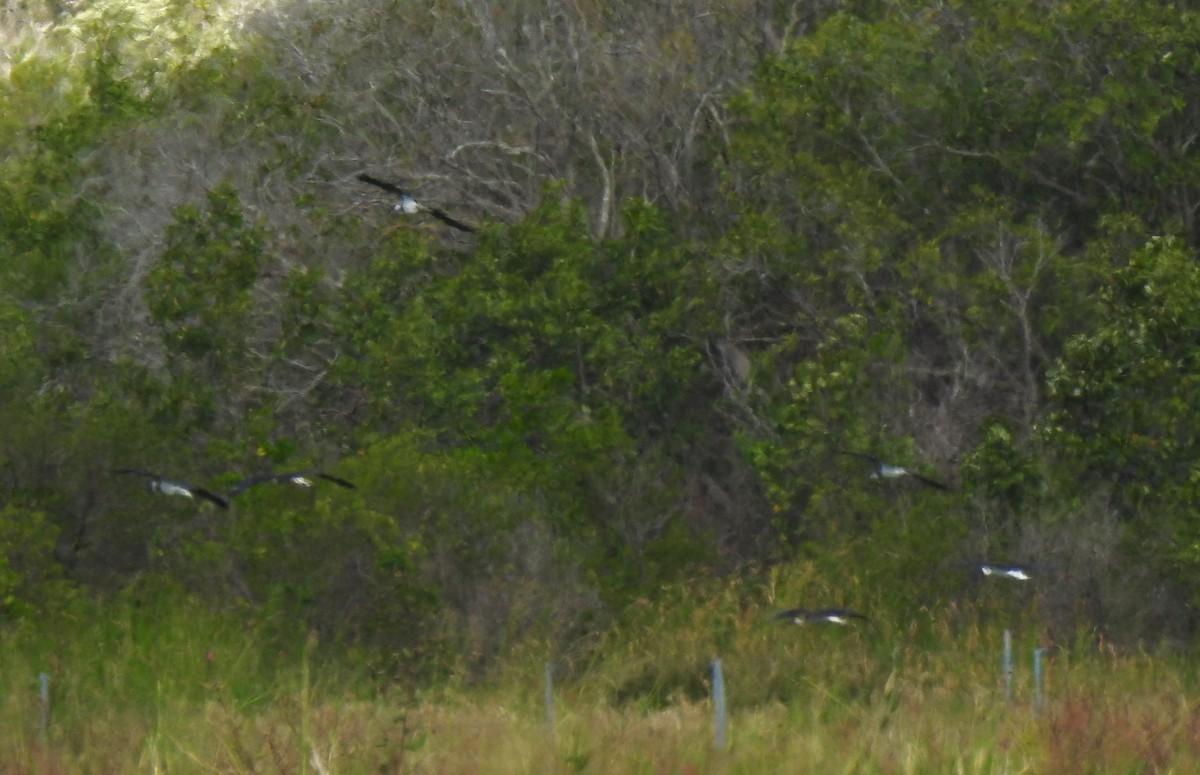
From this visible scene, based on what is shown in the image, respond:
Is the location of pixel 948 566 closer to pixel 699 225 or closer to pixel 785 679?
pixel 785 679

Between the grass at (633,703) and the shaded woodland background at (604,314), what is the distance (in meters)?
0.50

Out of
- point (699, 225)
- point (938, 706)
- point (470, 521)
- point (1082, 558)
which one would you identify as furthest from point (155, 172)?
point (938, 706)

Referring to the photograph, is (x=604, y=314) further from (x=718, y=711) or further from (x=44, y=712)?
(x=718, y=711)

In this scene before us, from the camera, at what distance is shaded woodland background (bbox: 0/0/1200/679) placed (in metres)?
13.8

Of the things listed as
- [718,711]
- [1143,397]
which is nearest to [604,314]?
[1143,397]

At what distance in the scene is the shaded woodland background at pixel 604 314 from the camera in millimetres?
13844

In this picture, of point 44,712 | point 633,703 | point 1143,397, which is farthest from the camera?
point 1143,397

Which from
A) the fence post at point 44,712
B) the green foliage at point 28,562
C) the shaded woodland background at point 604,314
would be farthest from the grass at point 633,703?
the shaded woodland background at point 604,314

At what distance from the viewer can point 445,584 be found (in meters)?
13.7

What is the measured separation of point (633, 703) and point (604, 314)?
7149 millimetres

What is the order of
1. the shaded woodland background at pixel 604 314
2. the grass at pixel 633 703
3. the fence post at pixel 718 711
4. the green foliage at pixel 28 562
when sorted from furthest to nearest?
the shaded woodland background at pixel 604 314
the green foliage at pixel 28 562
the fence post at pixel 718 711
the grass at pixel 633 703

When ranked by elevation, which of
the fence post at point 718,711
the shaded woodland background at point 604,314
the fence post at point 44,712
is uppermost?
the fence post at point 718,711

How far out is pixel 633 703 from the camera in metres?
11.4

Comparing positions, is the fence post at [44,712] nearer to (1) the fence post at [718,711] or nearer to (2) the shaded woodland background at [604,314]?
(1) the fence post at [718,711]
